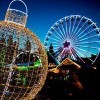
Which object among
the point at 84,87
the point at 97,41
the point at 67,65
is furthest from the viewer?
the point at 97,41

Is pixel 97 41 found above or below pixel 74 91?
above

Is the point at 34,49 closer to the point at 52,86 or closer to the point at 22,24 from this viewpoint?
the point at 22,24

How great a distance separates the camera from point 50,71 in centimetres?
1652

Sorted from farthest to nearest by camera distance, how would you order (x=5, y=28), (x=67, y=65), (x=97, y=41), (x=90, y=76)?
(x=97, y=41)
(x=67, y=65)
(x=90, y=76)
(x=5, y=28)

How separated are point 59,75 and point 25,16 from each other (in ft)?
37.9

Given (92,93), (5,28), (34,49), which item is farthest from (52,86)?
(5,28)

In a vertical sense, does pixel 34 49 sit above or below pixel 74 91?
above

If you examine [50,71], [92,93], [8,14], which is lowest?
[92,93]

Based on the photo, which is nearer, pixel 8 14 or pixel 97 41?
pixel 8 14

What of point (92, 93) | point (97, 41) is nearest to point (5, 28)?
point (92, 93)

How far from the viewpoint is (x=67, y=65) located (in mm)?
15594

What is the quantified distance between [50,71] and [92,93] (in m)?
6.41

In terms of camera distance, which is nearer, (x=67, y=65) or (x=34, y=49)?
(x=34, y=49)

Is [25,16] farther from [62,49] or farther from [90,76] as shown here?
[62,49]
